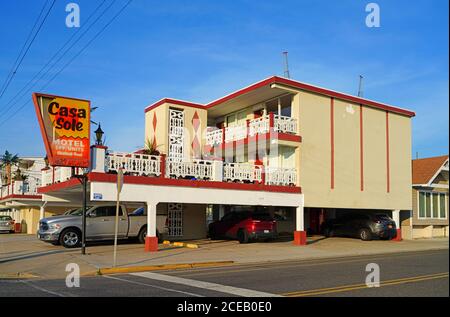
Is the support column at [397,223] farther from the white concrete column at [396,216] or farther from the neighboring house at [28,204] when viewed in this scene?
the neighboring house at [28,204]

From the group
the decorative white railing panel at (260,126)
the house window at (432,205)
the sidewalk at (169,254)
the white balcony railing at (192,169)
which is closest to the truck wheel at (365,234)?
the sidewalk at (169,254)

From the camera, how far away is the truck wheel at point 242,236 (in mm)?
23547

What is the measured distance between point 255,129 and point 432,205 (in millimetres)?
15106

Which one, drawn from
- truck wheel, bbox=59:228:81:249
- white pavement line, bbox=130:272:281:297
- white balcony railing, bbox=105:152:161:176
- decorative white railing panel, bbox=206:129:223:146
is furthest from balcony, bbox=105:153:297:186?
white pavement line, bbox=130:272:281:297

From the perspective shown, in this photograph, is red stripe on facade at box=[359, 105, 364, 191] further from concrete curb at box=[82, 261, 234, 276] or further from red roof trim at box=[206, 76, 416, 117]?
concrete curb at box=[82, 261, 234, 276]

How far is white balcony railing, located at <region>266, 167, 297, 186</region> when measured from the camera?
77.7ft

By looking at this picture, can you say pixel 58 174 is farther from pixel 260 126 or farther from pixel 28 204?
pixel 28 204

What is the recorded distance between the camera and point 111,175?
61.9ft

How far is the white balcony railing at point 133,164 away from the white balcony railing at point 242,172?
3.43 metres

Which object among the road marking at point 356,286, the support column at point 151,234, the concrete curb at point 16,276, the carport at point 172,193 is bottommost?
→ the concrete curb at point 16,276

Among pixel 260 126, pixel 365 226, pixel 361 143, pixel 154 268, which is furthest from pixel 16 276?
pixel 361 143

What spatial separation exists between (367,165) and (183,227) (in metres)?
10.5

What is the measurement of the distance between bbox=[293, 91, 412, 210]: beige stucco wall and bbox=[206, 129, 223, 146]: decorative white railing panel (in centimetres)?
497
